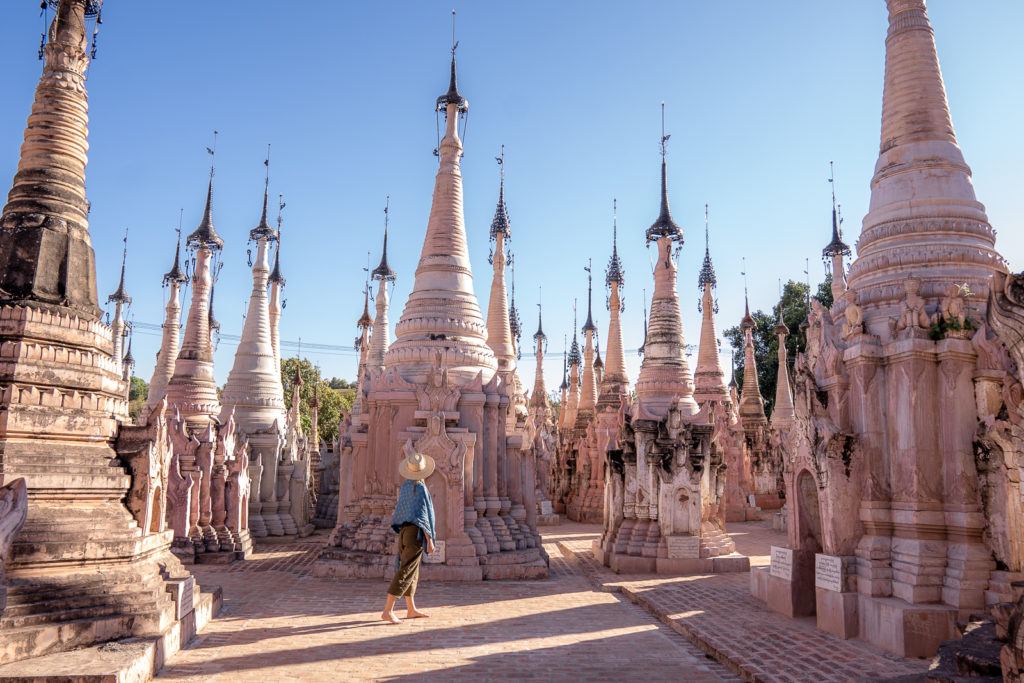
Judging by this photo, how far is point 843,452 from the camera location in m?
9.94

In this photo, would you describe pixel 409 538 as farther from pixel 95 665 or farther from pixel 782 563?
pixel 782 563

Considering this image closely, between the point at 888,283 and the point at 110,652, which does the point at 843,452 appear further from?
the point at 110,652

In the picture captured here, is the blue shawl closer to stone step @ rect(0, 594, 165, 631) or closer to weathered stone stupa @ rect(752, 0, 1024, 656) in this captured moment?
stone step @ rect(0, 594, 165, 631)

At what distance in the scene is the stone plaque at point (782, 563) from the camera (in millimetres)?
10555

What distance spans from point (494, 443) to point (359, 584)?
4.12m

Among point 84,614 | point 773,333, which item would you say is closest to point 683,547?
point 84,614

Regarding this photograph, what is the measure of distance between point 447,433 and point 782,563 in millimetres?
6868

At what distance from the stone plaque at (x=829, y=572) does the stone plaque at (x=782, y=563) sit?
2.14 feet

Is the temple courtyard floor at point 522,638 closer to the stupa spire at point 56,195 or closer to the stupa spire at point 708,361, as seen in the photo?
the stupa spire at point 56,195

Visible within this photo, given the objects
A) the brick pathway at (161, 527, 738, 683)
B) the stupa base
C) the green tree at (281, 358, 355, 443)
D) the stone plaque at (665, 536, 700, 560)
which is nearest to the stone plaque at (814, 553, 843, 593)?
the brick pathway at (161, 527, 738, 683)

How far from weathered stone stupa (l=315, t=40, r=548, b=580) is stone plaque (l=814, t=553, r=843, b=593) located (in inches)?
253

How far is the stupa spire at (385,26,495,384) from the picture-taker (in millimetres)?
16875

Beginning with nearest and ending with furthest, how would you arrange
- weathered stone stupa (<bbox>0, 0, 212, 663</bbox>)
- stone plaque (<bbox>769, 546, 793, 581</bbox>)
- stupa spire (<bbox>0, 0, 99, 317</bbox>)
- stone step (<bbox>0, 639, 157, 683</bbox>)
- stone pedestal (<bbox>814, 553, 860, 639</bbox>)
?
stone step (<bbox>0, 639, 157, 683</bbox>) < weathered stone stupa (<bbox>0, 0, 212, 663</bbox>) < stupa spire (<bbox>0, 0, 99, 317</bbox>) < stone pedestal (<bbox>814, 553, 860, 639</bbox>) < stone plaque (<bbox>769, 546, 793, 581</bbox>)

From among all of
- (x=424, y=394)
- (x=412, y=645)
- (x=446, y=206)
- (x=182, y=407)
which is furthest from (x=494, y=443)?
(x=182, y=407)
